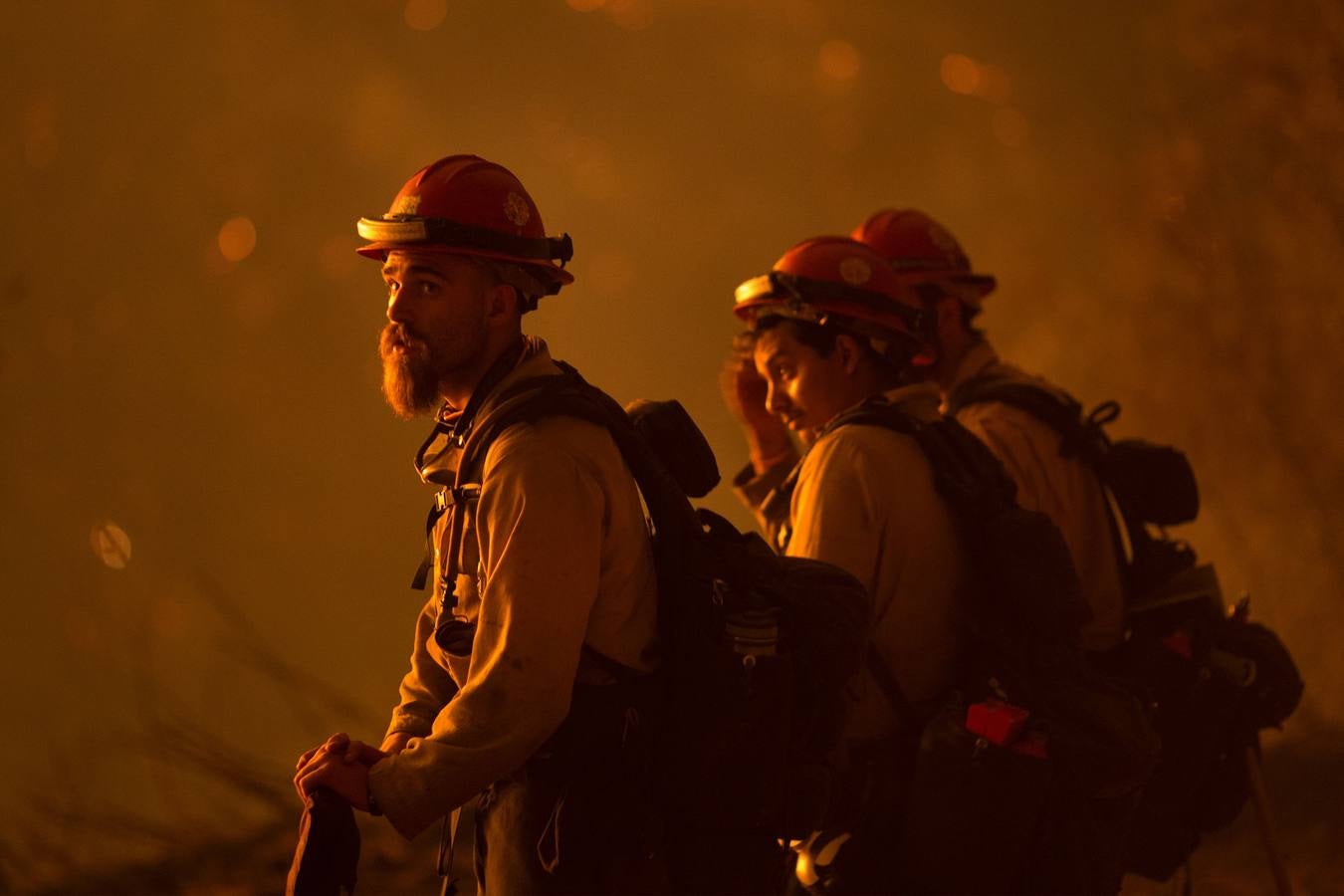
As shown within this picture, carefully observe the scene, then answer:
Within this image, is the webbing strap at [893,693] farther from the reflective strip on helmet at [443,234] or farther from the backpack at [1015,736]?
the reflective strip on helmet at [443,234]

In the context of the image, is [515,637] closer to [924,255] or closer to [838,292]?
[838,292]

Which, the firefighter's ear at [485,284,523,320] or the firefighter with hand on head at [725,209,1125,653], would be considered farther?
the firefighter with hand on head at [725,209,1125,653]

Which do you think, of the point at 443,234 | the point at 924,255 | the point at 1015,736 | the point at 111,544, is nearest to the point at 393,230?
the point at 443,234

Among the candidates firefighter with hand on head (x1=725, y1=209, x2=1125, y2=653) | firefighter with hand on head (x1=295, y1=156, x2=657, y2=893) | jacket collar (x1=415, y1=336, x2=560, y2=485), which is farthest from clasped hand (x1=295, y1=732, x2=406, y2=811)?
firefighter with hand on head (x1=725, y1=209, x2=1125, y2=653)

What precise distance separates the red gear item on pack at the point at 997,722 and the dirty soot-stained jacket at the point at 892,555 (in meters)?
0.14

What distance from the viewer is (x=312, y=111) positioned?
22.8ft

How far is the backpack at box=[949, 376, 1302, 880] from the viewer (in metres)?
3.51

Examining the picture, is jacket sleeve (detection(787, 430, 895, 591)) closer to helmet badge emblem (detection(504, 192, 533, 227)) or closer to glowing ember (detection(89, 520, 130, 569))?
helmet badge emblem (detection(504, 192, 533, 227))

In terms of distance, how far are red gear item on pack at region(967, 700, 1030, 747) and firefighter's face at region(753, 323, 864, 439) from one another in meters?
0.71

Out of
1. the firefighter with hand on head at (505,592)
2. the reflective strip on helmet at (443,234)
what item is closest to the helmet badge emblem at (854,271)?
the firefighter with hand on head at (505,592)

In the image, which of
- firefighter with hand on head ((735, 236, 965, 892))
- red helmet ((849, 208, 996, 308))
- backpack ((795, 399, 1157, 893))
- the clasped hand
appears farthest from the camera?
red helmet ((849, 208, 996, 308))

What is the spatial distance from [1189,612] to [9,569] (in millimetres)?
4319

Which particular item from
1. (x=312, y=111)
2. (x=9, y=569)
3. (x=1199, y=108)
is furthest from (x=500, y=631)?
(x=1199, y=108)

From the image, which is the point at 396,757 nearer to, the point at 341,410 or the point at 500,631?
the point at 500,631
